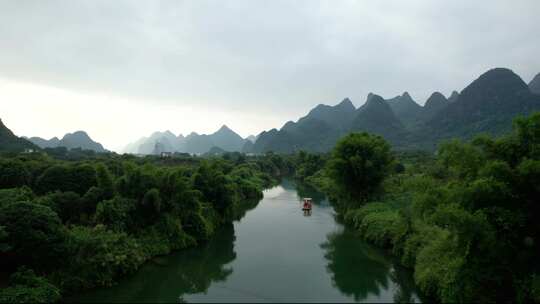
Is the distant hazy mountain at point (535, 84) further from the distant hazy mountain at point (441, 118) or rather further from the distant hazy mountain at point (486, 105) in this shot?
the distant hazy mountain at point (486, 105)

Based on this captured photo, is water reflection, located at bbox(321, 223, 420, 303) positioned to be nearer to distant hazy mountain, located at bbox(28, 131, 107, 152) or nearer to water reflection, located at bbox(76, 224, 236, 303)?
water reflection, located at bbox(76, 224, 236, 303)

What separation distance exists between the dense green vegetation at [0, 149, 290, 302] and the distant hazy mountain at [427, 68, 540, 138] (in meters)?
80.4

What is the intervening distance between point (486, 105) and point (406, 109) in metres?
67.7

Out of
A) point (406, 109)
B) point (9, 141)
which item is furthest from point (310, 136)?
point (9, 141)

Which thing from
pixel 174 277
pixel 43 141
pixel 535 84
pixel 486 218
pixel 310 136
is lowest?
pixel 174 277

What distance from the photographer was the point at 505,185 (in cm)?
891

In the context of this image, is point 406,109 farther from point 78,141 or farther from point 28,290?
point 28,290

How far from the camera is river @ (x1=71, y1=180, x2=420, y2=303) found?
1255 cm

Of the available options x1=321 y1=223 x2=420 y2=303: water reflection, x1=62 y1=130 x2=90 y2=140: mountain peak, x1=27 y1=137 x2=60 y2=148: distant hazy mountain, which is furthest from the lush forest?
x1=62 y1=130 x2=90 y2=140: mountain peak

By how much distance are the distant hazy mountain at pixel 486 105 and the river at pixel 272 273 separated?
76660 mm

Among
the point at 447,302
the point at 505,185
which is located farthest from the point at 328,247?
the point at 505,185

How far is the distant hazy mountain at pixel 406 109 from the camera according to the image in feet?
486

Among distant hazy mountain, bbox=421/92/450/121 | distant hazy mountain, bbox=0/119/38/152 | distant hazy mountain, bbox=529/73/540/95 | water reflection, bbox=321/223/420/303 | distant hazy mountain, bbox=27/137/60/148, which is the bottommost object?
water reflection, bbox=321/223/420/303

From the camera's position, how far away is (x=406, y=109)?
164 m
